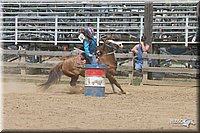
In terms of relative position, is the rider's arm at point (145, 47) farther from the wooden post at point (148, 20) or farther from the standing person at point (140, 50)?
the wooden post at point (148, 20)

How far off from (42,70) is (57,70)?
6.27 m

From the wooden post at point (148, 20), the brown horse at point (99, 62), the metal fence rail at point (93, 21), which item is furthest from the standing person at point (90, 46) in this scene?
the metal fence rail at point (93, 21)

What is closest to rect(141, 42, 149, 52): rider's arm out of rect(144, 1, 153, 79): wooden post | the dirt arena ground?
rect(144, 1, 153, 79): wooden post

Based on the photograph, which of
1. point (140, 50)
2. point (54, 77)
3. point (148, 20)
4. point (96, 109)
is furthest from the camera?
point (148, 20)

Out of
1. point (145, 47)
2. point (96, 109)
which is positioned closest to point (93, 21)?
point (145, 47)

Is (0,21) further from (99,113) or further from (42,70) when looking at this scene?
(99,113)

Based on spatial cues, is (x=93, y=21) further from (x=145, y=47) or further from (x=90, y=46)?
(x=90, y=46)

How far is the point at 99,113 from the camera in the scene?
9.95 metres

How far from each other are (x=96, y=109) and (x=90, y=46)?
154 inches

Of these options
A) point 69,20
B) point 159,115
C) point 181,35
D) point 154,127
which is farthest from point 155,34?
point 154,127

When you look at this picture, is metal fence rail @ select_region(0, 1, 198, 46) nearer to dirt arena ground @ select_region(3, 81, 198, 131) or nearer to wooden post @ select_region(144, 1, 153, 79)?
wooden post @ select_region(144, 1, 153, 79)

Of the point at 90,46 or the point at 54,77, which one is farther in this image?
the point at 54,77

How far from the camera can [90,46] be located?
559 inches

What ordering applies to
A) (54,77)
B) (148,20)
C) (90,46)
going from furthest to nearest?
(148,20), (54,77), (90,46)
